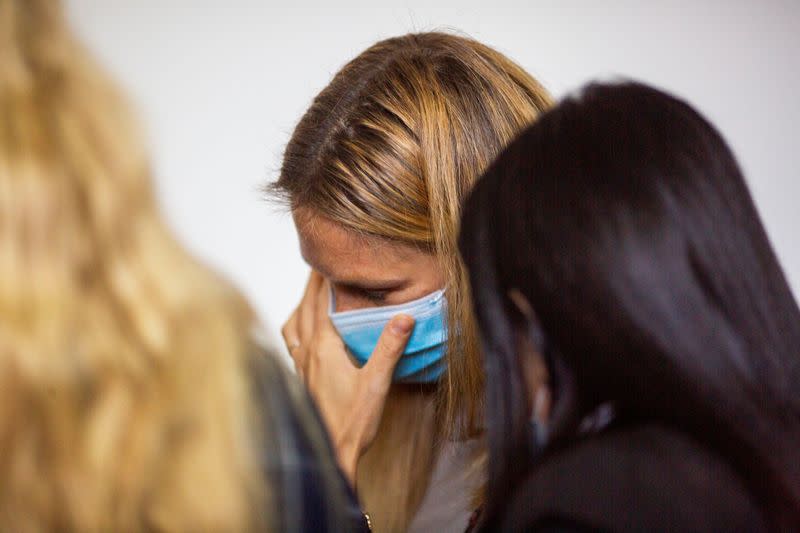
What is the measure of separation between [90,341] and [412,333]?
770 mm

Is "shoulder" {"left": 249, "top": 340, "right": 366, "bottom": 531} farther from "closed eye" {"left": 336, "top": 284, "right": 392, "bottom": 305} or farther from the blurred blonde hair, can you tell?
"closed eye" {"left": 336, "top": 284, "right": 392, "bottom": 305}

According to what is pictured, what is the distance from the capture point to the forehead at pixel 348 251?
1264 mm

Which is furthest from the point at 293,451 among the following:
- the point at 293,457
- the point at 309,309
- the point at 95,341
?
the point at 309,309

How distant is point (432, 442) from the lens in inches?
57.9

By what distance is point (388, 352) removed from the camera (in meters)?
1.27

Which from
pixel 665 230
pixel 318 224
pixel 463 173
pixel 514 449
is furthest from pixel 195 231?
pixel 665 230

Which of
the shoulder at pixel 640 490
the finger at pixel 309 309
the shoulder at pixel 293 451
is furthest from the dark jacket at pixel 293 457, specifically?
the finger at pixel 309 309

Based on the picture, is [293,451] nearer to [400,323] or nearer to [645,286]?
[645,286]

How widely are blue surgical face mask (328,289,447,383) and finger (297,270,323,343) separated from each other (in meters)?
0.09

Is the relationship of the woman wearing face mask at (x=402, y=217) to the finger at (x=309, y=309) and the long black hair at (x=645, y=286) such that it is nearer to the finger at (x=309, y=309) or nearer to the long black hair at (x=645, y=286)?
the finger at (x=309, y=309)

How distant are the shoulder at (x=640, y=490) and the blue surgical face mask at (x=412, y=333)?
0.54 meters

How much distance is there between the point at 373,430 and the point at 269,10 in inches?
41.4

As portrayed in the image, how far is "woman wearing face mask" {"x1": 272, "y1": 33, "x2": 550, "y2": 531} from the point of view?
4.08 ft

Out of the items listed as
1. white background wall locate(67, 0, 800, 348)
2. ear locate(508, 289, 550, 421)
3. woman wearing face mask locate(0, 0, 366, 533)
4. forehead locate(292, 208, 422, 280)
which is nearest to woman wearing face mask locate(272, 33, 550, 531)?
forehead locate(292, 208, 422, 280)
